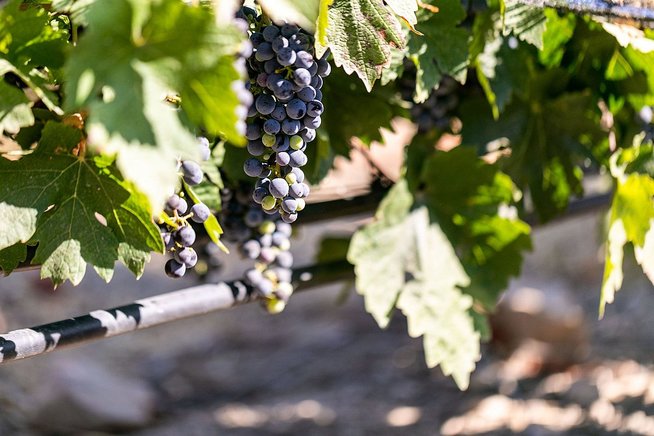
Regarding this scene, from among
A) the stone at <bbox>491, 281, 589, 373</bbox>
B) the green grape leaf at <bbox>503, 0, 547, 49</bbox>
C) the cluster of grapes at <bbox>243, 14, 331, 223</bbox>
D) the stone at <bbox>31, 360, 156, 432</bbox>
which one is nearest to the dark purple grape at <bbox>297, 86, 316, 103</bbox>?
the cluster of grapes at <bbox>243, 14, 331, 223</bbox>

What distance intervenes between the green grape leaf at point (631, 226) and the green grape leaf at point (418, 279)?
21 centimetres

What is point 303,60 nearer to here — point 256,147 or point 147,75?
point 256,147

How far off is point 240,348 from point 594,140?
2086 millimetres

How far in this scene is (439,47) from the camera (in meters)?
0.99

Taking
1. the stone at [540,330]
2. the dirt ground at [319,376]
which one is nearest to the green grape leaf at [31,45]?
the dirt ground at [319,376]

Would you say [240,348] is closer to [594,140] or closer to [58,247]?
[594,140]

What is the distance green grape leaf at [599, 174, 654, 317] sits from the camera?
3.53 feet

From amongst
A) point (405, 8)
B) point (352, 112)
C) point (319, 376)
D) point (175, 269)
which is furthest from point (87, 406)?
point (405, 8)

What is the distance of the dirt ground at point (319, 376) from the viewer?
2.34 meters

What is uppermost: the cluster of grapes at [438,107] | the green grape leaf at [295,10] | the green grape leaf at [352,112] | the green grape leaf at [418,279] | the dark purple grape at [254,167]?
the green grape leaf at [295,10]

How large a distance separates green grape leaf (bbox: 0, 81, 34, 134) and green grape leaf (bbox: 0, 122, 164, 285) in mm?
93

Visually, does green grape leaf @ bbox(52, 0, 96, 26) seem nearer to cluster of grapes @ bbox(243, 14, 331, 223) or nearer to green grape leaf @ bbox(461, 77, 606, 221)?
cluster of grapes @ bbox(243, 14, 331, 223)

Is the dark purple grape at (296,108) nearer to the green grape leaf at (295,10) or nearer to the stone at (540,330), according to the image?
the green grape leaf at (295,10)

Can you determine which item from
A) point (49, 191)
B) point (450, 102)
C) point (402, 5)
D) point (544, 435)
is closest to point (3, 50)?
point (49, 191)
